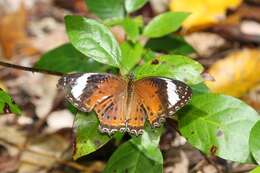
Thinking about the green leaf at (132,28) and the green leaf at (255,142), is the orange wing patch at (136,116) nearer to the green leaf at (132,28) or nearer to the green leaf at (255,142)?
the green leaf at (255,142)

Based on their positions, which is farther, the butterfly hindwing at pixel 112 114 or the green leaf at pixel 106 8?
the green leaf at pixel 106 8

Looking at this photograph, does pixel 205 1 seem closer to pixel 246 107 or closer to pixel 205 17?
pixel 205 17

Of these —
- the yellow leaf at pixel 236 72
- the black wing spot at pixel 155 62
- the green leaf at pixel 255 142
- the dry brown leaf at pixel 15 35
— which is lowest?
the yellow leaf at pixel 236 72

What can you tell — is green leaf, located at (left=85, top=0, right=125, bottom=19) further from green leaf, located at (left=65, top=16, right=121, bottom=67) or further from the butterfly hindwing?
the butterfly hindwing

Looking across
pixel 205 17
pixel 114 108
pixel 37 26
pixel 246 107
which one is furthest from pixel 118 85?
pixel 37 26

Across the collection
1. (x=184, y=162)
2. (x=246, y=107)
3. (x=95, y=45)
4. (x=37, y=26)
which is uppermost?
(x=95, y=45)

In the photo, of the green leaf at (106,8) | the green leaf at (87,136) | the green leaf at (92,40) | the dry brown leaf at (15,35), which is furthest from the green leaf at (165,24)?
the dry brown leaf at (15,35)

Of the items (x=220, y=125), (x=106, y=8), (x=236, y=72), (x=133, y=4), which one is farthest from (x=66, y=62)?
(x=236, y=72)
